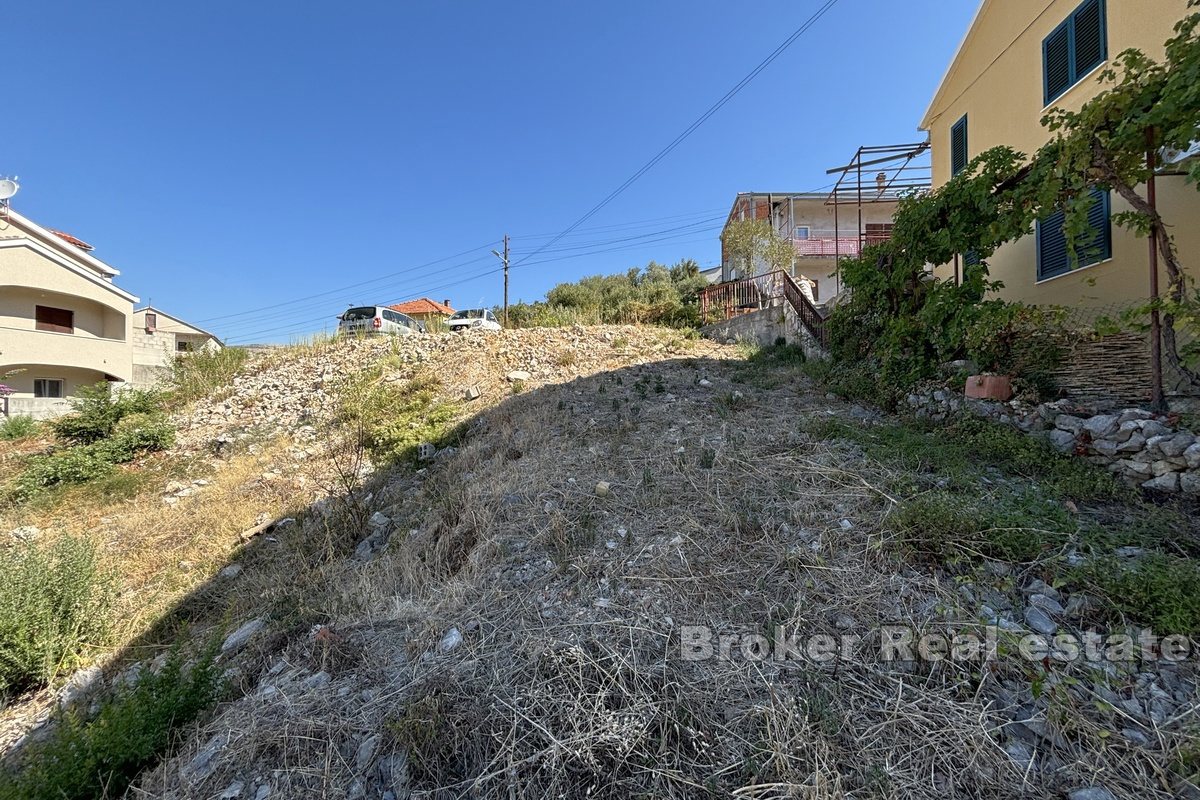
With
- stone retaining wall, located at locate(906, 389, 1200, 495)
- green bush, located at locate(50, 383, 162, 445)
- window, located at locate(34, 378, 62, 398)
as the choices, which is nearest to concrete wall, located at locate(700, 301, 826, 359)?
stone retaining wall, located at locate(906, 389, 1200, 495)

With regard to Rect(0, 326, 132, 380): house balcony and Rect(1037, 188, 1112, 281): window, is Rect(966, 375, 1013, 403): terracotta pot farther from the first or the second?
Rect(0, 326, 132, 380): house balcony

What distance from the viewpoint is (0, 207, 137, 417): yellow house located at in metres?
13.8

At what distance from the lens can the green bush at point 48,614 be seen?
2766 mm

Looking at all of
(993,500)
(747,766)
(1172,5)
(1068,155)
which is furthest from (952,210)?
(747,766)

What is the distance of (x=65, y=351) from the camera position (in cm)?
1458

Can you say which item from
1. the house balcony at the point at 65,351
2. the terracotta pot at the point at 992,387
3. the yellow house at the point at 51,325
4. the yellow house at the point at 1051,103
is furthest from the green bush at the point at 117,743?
the house balcony at the point at 65,351

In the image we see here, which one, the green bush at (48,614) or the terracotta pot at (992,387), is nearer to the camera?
the green bush at (48,614)

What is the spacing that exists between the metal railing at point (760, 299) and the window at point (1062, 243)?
289 cm

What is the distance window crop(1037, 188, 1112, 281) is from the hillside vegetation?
3733mm

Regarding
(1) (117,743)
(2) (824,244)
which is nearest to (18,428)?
(1) (117,743)

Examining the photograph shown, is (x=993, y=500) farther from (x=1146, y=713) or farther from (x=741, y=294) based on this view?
(x=741, y=294)

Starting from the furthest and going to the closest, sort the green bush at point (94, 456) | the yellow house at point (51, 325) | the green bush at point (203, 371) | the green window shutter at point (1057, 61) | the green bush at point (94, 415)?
the yellow house at point (51, 325), the green bush at point (203, 371), the green bush at point (94, 415), the green bush at point (94, 456), the green window shutter at point (1057, 61)

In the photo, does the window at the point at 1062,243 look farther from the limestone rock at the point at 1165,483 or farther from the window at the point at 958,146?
the limestone rock at the point at 1165,483

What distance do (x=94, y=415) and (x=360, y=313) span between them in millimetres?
8012
